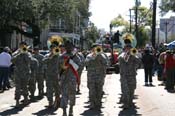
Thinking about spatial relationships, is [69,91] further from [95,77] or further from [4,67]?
[4,67]

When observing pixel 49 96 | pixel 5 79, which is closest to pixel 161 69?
pixel 5 79

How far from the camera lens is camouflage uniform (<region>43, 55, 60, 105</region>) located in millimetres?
16359

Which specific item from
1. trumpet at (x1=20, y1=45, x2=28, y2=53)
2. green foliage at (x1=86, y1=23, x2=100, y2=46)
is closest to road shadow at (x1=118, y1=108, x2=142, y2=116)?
trumpet at (x1=20, y1=45, x2=28, y2=53)

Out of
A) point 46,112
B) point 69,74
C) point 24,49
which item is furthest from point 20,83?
point 69,74

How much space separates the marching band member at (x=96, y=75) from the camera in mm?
16406

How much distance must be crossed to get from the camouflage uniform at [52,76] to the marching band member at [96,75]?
983 mm

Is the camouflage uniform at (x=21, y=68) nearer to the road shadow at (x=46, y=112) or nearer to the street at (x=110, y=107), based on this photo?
the street at (x=110, y=107)

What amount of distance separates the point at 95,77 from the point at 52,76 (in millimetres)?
1320

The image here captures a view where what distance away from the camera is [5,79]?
23.7m

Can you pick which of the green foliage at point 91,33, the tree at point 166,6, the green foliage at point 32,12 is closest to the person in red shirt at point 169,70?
the green foliage at point 32,12

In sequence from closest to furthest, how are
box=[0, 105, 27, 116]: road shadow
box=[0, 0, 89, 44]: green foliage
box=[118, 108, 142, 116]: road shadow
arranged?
box=[0, 105, 27, 116]: road shadow < box=[118, 108, 142, 116]: road shadow < box=[0, 0, 89, 44]: green foliage

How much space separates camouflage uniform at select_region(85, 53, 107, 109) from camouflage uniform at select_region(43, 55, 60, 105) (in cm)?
98

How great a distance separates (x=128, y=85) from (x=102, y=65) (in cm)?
101

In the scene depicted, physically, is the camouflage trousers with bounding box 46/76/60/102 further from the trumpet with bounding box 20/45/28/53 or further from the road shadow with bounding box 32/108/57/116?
the trumpet with bounding box 20/45/28/53
